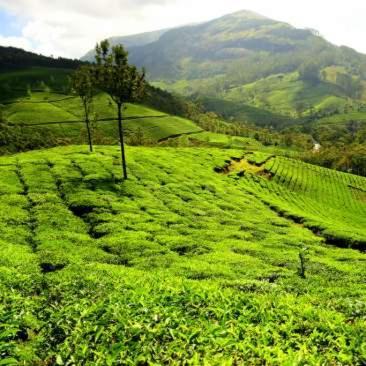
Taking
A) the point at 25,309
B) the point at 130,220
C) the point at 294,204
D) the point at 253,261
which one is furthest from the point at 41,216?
the point at 294,204

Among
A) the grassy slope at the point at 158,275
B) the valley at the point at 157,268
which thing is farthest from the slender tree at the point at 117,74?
the grassy slope at the point at 158,275

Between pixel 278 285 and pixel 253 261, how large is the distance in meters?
7.68

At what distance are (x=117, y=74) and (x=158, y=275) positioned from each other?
3838 cm

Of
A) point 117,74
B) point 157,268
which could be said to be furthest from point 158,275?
point 117,74

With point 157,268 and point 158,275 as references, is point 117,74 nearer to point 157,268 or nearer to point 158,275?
point 157,268

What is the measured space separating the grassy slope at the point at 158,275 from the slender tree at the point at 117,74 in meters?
11.9

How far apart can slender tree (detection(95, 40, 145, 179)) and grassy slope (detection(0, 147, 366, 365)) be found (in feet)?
39.0

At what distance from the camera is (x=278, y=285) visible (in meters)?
26.1

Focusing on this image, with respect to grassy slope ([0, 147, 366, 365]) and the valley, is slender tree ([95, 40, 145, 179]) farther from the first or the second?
grassy slope ([0, 147, 366, 365])

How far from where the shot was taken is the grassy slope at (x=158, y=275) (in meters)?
14.5

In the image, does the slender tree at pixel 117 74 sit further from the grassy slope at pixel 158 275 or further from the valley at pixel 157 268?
the grassy slope at pixel 158 275

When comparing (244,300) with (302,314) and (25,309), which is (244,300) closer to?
(302,314)

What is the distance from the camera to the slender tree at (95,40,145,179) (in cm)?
5812

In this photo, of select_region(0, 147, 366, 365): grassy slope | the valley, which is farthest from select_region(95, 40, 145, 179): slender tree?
select_region(0, 147, 366, 365): grassy slope
